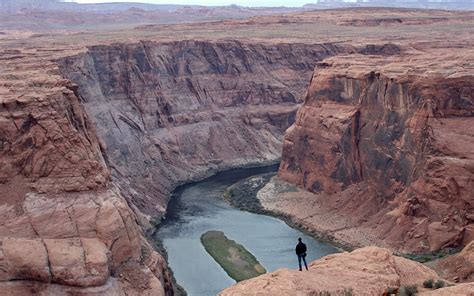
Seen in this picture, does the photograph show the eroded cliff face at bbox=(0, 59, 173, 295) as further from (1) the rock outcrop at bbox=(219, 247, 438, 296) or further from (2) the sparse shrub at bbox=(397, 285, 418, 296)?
(2) the sparse shrub at bbox=(397, 285, 418, 296)

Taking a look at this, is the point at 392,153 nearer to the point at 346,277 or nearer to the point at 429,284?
the point at 429,284

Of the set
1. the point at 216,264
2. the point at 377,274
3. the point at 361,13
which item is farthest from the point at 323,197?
the point at 361,13

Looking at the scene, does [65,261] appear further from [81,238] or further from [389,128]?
[389,128]

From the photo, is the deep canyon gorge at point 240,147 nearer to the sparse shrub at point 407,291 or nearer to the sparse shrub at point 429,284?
the sparse shrub at point 407,291

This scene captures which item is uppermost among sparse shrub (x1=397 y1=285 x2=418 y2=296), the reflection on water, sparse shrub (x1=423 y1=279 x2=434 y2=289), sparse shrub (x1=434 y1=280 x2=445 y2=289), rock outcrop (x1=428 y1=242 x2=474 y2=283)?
sparse shrub (x1=397 y1=285 x2=418 y2=296)

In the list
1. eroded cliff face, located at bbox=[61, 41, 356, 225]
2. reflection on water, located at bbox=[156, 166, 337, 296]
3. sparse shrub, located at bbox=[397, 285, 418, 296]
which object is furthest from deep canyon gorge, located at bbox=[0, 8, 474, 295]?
reflection on water, located at bbox=[156, 166, 337, 296]

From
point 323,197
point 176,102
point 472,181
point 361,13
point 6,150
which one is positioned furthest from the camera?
point 361,13
